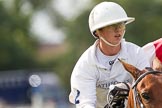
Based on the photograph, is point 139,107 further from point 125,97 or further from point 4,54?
point 4,54

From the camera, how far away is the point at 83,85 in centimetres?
935

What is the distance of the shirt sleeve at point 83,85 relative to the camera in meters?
9.27

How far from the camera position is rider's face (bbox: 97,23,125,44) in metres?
9.32

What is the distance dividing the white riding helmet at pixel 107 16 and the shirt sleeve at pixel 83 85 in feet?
1.66

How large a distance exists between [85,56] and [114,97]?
24.6 inches

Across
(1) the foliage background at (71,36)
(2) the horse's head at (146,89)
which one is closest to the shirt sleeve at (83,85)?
(2) the horse's head at (146,89)

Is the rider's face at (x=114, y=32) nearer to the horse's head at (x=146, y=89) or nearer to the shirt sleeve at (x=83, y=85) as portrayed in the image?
the shirt sleeve at (x=83, y=85)

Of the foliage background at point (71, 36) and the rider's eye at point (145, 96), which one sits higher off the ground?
the foliage background at point (71, 36)

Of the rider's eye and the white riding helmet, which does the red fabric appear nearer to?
the white riding helmet

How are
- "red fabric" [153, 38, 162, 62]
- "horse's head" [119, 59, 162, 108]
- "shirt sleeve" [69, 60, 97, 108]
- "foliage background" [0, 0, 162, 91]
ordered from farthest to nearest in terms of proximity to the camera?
1. "foliage background" [0, 0, 162, 91]
2. "red fabric" [153, 38, 162, 62]
3. "shirt sleeve" [69, 60, 97, 108]
4. "horse's head" [119, 59, 162, 108]

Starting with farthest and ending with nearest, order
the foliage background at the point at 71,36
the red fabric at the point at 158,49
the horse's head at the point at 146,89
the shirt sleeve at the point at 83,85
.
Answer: the foliage background at the point at 71,36 → the red fabric at the point at 158,49 → the shirt sleeve at the point at 83,85 → the horse's head at the point at 146,89

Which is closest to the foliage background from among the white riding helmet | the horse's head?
the white riding helmet

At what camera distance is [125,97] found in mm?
9250

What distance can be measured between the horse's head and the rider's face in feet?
2.73
